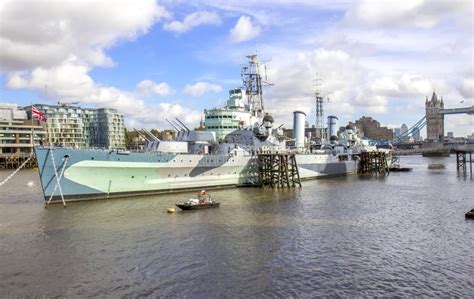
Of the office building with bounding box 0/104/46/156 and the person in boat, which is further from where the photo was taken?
the office building with bounding box 0/104/46/156

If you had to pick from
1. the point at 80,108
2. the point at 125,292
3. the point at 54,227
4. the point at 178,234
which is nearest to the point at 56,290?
the point at 125,292

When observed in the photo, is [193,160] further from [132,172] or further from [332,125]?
[332,125]

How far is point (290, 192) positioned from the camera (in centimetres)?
4128

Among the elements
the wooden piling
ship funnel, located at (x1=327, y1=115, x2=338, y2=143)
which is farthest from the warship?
the wooden piling

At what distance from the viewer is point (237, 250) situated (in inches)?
751

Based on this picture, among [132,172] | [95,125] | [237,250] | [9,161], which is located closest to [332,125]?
[132,172]

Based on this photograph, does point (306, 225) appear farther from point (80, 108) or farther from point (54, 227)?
point (80, 108)

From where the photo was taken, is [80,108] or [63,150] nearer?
[63,150]

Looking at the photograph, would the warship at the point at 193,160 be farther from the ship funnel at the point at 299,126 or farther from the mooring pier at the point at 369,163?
the mooring pier at the point at 369,163

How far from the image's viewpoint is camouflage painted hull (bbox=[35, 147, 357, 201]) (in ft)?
103

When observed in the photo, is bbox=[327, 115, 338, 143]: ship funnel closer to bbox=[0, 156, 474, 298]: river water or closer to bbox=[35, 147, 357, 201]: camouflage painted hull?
bbox=[35, 147, 357, 201]: camouflage painted hull

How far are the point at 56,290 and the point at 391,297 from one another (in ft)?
39.7

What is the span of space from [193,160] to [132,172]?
262 inches

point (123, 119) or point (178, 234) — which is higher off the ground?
point (123, 119)
